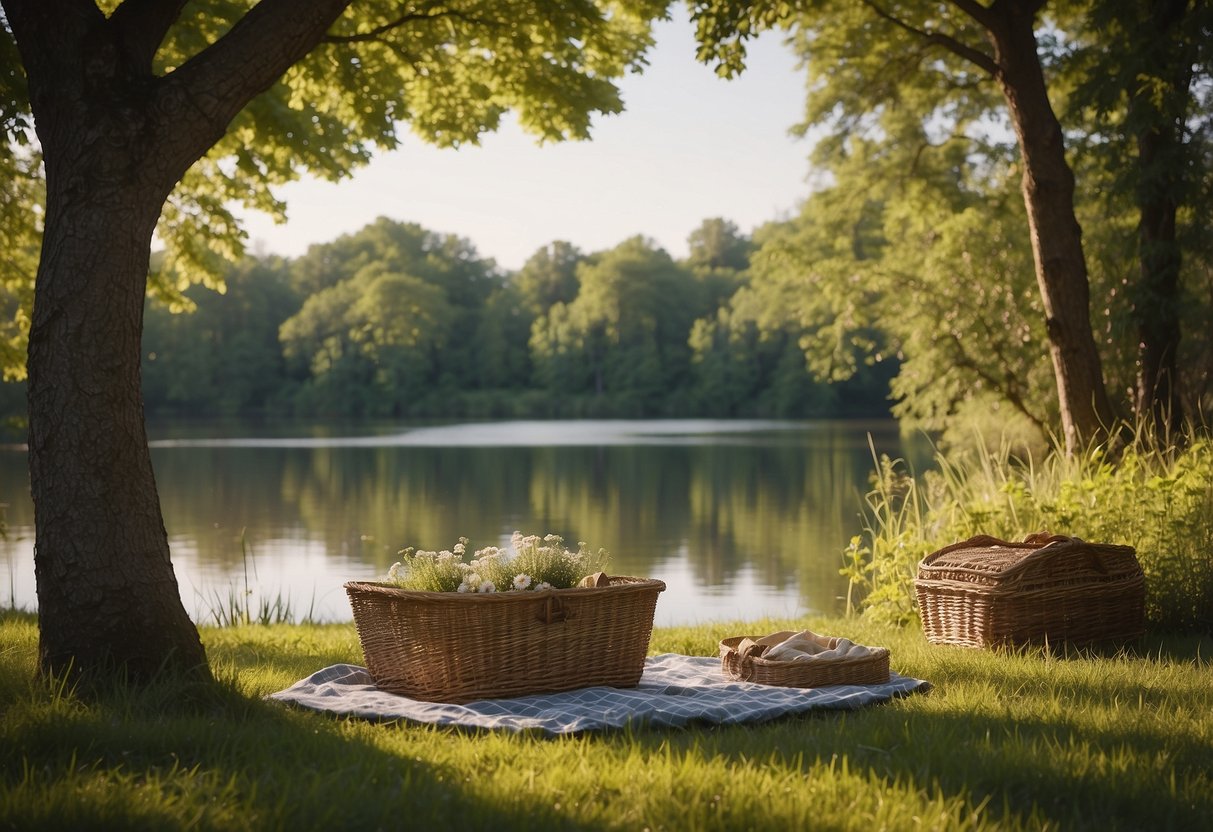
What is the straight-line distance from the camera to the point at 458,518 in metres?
18.1

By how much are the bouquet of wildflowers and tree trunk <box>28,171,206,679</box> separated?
945mm

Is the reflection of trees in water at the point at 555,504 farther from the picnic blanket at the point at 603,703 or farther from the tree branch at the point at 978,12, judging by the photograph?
the picnic blanket at the point at 603,703

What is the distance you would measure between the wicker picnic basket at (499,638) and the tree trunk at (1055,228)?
19.0 ft

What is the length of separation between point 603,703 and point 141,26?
3241 millimetres

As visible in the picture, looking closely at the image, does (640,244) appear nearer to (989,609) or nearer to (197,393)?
(197,393)

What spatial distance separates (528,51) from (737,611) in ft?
18.4

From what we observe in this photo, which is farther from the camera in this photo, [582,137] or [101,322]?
[582,137]

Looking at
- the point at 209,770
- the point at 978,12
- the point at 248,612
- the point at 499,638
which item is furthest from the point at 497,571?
the point at 978,12

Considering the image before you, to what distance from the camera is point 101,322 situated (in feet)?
14.9

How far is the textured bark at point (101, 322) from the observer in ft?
14.7

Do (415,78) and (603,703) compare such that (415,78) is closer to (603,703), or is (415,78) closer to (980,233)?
(603,703)

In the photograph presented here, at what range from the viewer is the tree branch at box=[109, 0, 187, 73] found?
187 inches

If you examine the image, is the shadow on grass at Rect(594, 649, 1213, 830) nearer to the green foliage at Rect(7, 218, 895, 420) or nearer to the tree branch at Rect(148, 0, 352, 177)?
the tree branch at Rect(148, 0, 352, 177)

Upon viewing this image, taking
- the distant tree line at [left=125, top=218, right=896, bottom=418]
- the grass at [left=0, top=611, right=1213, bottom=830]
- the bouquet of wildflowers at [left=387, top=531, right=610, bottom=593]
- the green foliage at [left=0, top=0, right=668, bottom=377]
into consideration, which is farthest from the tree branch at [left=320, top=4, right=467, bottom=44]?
the distant tree line at [left=125, top=218, right=896, bottom=418]
